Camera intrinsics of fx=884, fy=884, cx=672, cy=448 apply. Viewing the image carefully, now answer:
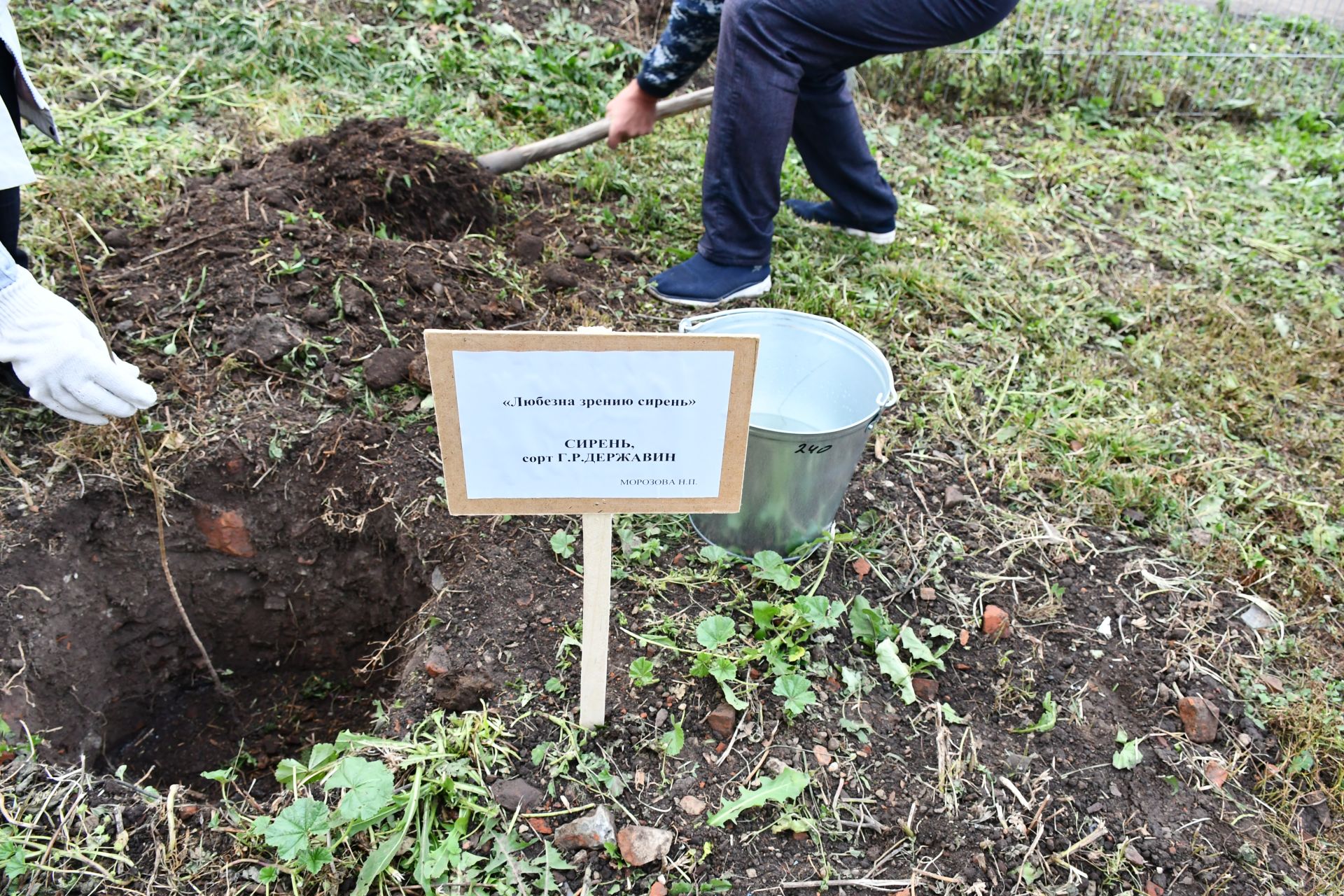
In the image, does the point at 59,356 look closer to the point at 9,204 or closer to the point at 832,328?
the point at 9,204

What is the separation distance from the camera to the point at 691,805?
176 cm

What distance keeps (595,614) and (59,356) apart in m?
1.21

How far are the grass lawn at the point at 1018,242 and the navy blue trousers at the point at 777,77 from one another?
35 centimetres

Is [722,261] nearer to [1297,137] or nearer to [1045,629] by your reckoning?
[1045,629]

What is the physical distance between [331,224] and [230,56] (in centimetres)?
156

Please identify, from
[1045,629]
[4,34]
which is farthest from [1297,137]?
[4,34]

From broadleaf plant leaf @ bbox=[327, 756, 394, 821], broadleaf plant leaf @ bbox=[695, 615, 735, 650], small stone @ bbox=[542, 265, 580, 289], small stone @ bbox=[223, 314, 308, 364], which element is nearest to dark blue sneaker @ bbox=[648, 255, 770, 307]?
small stone @ bbox=[542, 265, 580, 289]

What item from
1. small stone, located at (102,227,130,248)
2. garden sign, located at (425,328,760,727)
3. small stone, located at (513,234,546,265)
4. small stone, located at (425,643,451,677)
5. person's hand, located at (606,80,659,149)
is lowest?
small stone, located at (425,643,451,677)

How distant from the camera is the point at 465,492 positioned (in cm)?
151

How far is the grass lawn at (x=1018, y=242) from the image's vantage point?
258cm

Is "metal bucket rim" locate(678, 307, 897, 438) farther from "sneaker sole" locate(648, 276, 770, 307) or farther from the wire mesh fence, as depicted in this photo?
the wire mesh fence

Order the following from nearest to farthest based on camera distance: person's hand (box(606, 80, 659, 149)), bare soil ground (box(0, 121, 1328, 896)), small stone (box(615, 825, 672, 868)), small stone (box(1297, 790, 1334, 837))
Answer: small stone (box(615, 825, 672, 868))
bare soil ground (box(0, 121, 1328, 896))
small stone (box(1297, 790, 1334, 837))
person's hand (box(606, 80, 659, 149))

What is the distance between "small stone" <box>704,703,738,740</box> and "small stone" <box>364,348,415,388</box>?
134 centimetres

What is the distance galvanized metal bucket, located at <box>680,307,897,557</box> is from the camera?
6.61 feet
